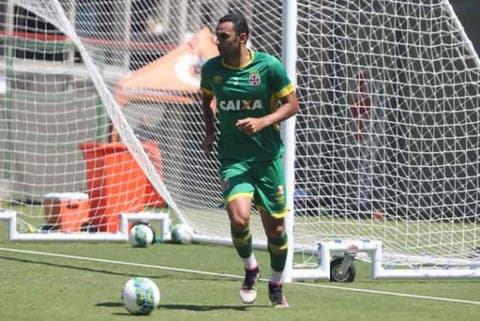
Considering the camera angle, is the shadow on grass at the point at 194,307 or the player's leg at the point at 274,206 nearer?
the shadow on grass at the point at 194,307

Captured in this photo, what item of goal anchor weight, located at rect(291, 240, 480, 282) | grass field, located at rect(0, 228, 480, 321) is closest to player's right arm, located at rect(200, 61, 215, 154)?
grass field, located at rect(0, 228, 480, 321)

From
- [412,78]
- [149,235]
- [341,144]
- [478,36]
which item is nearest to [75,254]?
[149,235]

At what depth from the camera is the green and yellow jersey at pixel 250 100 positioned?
26.5 feet

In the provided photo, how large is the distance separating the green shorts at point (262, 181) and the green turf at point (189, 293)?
67 centimetres

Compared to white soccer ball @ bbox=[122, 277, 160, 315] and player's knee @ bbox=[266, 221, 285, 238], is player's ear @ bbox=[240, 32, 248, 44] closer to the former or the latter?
player's knee @ bbox=[266, 221, 285, 238]

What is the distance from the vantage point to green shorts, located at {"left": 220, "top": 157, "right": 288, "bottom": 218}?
316 inches

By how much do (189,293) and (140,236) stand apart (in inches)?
169

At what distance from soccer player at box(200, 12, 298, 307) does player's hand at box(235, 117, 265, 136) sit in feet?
0.81

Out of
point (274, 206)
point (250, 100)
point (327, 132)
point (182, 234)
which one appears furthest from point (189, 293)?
point (182, 234)

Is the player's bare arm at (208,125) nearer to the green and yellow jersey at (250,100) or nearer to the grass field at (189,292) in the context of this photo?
the green and yellow jersey at (250,100)

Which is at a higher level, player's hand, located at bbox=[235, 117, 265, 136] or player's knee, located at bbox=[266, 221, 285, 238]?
player's hand, located at bbox=[235, 117, 265, 136]

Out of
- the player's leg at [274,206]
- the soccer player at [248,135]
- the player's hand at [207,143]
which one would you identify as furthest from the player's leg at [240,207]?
the player's hand at [207,143]

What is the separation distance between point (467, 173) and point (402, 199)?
2.58 feet

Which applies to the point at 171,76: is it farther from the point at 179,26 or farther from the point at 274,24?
the point at 274,24
